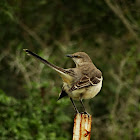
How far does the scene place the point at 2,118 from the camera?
587 centimetres

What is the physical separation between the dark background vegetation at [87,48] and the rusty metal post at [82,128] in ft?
9.88

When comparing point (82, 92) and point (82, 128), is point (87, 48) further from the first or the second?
point (82, 128)

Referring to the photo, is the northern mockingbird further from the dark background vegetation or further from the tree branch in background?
the tree branch in background

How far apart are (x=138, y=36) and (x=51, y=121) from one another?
3.70 meters

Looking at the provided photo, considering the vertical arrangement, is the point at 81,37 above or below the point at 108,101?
above

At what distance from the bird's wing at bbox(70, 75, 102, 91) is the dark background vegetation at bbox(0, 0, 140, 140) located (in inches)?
81.8

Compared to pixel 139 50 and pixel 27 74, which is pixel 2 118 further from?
pixel 139 50

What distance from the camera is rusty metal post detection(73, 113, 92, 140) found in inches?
147

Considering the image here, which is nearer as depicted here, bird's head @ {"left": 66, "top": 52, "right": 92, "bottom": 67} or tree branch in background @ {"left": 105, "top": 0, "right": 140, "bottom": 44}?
bird's head @ {"left": 66, "top": 52, "right": 92, "bottom": 67}

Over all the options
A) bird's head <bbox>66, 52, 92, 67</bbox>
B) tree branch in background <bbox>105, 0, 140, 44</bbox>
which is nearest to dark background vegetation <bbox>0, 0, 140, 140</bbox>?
tree branch in background <bbox>105, 0, 140, 44</bbox>

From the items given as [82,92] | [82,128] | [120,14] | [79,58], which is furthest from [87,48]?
[82,128]

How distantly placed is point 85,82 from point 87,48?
170 inches

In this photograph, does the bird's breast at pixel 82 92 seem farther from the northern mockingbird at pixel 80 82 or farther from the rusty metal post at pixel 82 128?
the rusty metal post at pixel 82 128

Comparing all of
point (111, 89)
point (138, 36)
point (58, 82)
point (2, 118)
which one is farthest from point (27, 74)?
point (138, 36)
